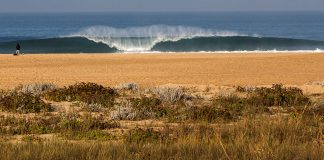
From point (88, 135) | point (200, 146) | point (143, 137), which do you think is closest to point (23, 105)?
point (88, 135)

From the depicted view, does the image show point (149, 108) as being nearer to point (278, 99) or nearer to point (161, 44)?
point (278, 99)

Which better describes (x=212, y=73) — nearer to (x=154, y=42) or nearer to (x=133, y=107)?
(x=133, y=107)

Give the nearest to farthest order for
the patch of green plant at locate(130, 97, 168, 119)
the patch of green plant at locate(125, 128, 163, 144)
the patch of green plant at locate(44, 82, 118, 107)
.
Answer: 1. the patch of green plant at locate(125, 128, 163, 144)
2. the patch of green plant at locate(130, 97, 168, 119)
3. the patch of green plant at locate(44, 82, 118, 107)

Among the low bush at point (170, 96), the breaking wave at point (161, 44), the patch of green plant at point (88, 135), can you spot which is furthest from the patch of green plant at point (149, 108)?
the breaking wave at point (161, 44)

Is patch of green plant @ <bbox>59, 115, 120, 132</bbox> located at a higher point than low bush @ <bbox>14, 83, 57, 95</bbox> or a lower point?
lower

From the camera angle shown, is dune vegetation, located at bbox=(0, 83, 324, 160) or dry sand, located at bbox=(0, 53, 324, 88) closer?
dune vegetation, located at bbox=(0, 83, 324, 160)

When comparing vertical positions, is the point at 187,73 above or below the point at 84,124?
above

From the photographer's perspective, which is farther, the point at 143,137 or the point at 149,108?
the point at 149,108

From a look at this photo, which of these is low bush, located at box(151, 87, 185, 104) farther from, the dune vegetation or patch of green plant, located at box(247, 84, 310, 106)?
patch of green plant, located at box(247, 84, 310, 106)

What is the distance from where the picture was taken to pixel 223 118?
11094mm

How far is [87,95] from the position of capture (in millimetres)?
14164

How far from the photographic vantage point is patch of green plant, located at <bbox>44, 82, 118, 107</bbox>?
1375 centimetres

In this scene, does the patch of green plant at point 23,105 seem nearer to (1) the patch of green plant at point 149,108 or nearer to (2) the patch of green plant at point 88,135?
(1) the patch of green plant at point 149,108

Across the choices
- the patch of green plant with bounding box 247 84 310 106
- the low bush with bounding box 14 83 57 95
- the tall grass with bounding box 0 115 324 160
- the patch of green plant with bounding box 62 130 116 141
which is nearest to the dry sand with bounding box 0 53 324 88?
the low bush with bounding box 14 83 57 95
